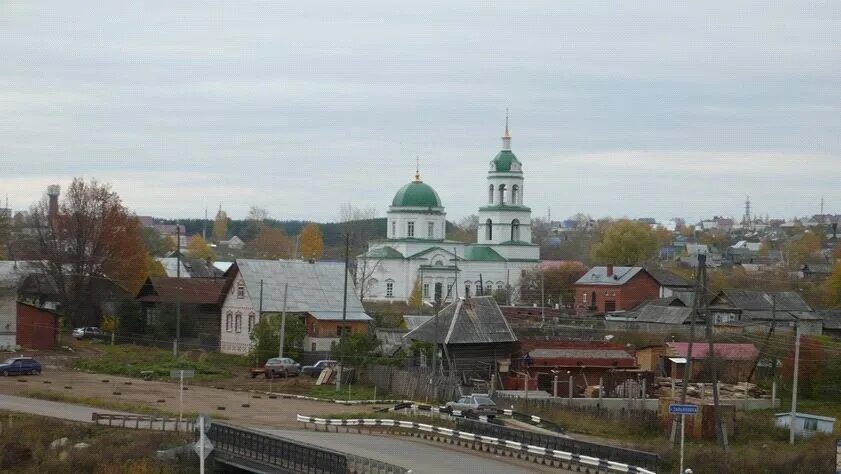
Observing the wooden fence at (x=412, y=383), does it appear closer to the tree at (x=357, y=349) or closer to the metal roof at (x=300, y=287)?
the tree at (x=357, y=349)

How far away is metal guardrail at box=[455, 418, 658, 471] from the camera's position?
3259cm

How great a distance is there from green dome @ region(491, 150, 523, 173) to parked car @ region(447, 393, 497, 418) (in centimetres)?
7168

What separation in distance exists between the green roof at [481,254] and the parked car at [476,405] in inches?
2693

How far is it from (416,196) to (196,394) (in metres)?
63.9

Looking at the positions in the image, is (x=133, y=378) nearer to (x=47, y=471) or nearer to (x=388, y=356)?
(x=388, y=356)

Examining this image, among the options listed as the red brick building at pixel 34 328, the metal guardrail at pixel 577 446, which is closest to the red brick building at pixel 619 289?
the red brick building at pixel 34 328

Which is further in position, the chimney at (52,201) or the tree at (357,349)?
→ the chimney at (52,201)

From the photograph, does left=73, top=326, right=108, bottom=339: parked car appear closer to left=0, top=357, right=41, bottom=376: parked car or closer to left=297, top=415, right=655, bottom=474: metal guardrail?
left=0, top=357, right=41, bottom=376: parked car

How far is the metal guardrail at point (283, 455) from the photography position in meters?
30.6

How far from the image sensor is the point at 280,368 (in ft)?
182

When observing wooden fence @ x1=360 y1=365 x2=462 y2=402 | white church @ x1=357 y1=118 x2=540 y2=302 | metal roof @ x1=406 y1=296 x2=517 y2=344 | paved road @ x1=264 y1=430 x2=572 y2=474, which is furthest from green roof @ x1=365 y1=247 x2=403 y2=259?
paved road @ x1=264 y1=430 x2=572 y2=474

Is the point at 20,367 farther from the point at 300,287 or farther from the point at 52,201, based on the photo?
the point at 52,201

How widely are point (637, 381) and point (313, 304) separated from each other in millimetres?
17287

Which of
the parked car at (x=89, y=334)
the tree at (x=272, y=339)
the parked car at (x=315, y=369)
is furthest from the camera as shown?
the parked car at (x=89, y=334)
